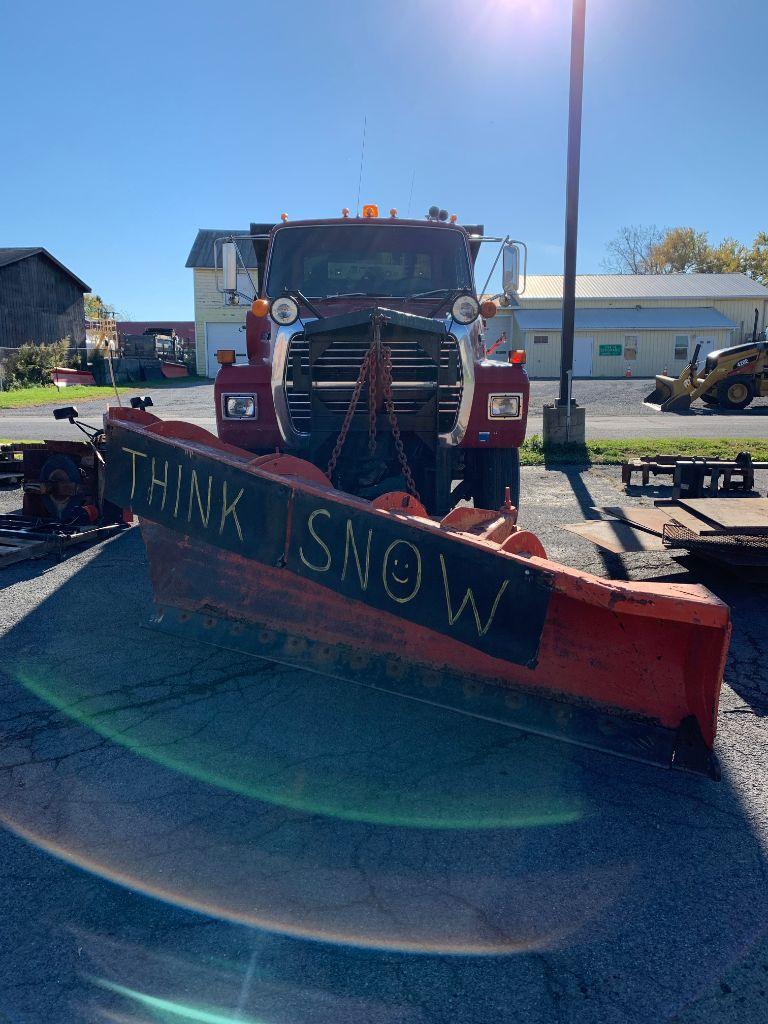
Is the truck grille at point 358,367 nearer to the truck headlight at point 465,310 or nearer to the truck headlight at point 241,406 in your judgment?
the truck headlight at point 465,310

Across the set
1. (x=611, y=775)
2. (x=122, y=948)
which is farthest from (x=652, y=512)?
(x=122, y=948)

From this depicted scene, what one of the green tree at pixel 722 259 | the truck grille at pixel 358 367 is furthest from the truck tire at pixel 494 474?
the green tree at pixel 722 259

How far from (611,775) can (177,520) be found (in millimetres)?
2177

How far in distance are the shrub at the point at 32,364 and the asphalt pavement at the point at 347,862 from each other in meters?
31.3

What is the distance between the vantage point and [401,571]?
3145 mm

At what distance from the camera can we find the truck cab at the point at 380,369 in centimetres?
501

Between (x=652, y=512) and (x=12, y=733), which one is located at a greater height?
(x=652, y=512)

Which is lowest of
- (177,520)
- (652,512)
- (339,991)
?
(339,991)

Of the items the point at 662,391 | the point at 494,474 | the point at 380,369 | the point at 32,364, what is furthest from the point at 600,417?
the point at 32,364

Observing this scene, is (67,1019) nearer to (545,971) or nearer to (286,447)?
(545,971)

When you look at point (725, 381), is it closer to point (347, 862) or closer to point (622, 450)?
point (622, 450)

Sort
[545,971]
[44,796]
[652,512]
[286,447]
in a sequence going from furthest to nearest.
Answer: [652,512] < [286,447] < [44,796] < [545,971]

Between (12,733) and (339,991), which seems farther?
(12,733)

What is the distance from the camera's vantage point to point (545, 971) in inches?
86.6
